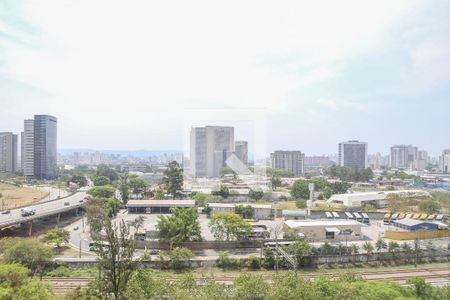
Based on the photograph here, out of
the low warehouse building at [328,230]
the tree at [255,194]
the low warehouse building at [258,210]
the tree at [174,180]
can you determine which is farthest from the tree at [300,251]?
the tree at [174,180]

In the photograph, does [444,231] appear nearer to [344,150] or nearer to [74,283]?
[74,283]

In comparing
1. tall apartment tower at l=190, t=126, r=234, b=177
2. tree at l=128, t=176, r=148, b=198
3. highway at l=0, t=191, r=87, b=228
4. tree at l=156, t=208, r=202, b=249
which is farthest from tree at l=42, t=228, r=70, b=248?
tree at l=128, t=176, r=148, b=198

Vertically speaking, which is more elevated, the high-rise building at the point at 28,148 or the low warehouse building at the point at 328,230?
the high-rise building at the point at 28,148

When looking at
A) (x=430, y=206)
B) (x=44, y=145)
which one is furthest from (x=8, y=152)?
(x=430, y=206)

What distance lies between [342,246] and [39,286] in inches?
278

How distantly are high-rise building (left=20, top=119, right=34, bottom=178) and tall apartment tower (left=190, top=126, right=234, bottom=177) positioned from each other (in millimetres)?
18887

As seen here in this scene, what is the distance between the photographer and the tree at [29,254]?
747 centimetres

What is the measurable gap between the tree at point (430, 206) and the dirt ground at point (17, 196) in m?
18.3

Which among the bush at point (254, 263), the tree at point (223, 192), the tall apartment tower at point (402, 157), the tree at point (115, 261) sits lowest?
the bush at point (254, 263)

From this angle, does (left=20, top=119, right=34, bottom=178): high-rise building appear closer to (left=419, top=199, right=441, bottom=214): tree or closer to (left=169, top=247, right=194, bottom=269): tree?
(left=169, top=247, right=194, bottom=269): tree

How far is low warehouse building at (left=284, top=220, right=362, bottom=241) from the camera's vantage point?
10.4m

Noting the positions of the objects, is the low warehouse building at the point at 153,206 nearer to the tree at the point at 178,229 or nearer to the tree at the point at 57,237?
the tree at the point at 57,237

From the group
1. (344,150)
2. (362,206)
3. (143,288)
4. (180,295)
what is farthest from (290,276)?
(344,150)

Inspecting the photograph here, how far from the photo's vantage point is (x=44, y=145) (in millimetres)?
30328
